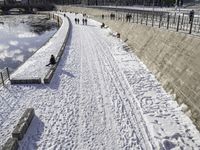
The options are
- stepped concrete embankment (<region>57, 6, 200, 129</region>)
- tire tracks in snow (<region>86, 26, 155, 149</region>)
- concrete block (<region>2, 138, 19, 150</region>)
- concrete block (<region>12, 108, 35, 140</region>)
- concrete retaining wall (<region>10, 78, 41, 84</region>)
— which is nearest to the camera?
concrete block (<region>2, 138, 19, 150</region>)

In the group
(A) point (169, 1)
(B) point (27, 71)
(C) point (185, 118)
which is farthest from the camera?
(A) point (169, 1)

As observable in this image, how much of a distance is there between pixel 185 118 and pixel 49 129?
6108mm

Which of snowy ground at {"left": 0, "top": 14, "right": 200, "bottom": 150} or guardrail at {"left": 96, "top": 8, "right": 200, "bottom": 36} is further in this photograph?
guardrail at {"left": 96, "top": 8, "right": 200, "bottom": 36}

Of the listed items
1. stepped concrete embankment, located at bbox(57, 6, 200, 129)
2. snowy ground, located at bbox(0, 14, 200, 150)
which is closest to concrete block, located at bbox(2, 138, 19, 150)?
snowy ground, located at bbox(0, 14, 200, 150)

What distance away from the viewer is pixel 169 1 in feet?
213

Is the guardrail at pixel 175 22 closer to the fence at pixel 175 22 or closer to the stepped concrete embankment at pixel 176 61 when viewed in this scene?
the fence at pixel 175 22

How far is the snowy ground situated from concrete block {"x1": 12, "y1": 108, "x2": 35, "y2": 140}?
0.24 meters

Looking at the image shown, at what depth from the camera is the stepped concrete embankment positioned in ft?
39.0

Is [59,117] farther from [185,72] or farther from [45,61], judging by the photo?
[45,61]

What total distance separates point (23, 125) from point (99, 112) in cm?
368

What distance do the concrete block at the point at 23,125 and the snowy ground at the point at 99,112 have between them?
9.3 inches

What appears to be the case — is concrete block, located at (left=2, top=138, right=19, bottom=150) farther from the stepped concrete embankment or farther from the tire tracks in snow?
the stepped concrete embankment

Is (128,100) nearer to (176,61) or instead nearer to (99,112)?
(99,112)

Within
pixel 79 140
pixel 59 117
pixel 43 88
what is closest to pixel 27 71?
pixel 43 88
